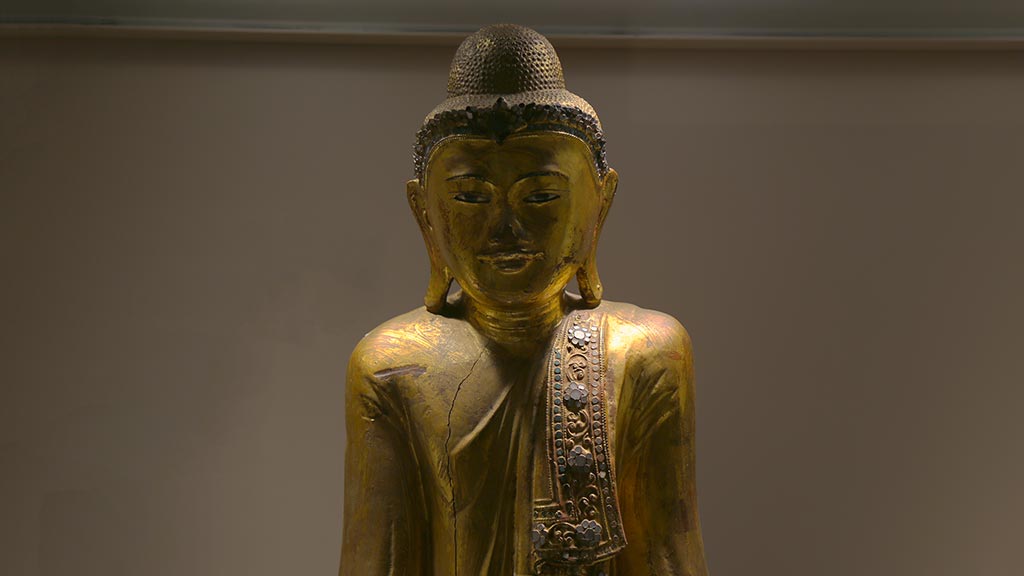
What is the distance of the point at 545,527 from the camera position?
8.72 ft

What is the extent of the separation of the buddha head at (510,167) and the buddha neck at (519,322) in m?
0.06

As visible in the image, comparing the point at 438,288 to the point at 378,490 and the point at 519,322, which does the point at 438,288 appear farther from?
the point at 378,490

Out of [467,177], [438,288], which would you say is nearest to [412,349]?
[438,288]

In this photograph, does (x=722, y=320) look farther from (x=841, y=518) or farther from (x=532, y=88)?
(x=532, y=88)

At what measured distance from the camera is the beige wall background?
3.42 metres

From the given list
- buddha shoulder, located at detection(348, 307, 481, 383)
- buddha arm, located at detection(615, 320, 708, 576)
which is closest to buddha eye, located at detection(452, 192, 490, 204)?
buddha shoulder, located at detection(348, 307, 481, 383)

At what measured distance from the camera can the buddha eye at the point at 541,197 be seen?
2.68m

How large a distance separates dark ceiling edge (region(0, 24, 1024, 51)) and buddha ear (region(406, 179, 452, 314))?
2.21ft

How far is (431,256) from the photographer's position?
9.47ft

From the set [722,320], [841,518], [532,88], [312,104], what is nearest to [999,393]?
[841,518]

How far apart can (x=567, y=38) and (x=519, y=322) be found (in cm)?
90

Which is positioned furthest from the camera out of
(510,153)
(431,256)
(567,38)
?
(567,38)

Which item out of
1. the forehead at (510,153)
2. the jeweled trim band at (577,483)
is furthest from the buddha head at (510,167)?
the jeweled trim band at (577,483)

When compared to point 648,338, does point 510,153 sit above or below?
above
